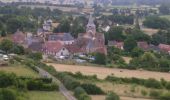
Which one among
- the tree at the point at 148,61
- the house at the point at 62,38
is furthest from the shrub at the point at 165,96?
the house at the point at 62,38

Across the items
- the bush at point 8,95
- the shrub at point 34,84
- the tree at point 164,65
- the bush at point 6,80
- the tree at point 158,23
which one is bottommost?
the tree at point 158,23

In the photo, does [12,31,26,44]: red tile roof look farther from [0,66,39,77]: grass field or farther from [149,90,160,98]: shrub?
[149,90,160,98]: shrub

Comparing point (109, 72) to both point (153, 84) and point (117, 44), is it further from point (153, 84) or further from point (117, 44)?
point (117, 44)

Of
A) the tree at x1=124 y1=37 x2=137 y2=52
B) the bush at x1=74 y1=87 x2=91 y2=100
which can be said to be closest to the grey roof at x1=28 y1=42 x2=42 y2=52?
the tree at x1=124 y1=37 x2=137 y2=52

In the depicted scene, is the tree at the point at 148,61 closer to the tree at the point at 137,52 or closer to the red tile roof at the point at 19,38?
the tree at the point at 137,52

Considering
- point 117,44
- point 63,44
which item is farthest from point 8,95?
point 117,44

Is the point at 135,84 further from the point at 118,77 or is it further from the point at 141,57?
the point at 141,57
